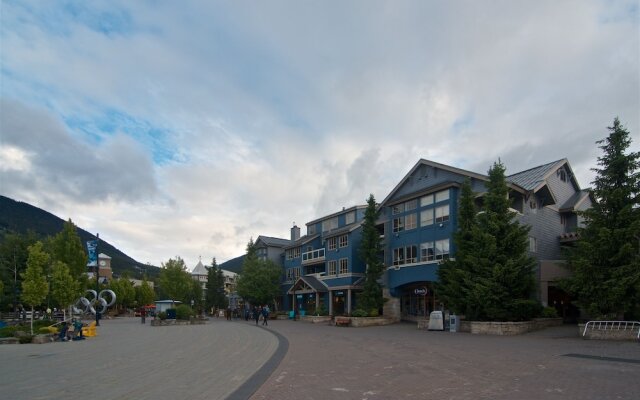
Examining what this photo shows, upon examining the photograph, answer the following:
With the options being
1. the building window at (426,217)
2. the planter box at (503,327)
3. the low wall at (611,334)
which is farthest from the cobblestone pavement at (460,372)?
the building window at (426,217)

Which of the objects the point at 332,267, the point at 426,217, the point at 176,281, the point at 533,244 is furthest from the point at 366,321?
the point at 176,281

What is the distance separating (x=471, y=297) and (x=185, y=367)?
Answer: 1778cm

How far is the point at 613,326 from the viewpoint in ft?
69.1

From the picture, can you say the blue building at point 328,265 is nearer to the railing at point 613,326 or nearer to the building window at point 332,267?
the building window at point 332,267

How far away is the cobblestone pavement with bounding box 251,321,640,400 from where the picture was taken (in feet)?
31.5

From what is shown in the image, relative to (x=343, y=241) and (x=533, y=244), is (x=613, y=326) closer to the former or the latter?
(x=533, y=244)

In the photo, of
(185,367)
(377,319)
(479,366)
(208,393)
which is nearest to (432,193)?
(377,319)

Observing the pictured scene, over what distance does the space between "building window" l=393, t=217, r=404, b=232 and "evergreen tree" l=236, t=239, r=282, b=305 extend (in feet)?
72.4

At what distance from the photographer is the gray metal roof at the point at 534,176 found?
112 feet

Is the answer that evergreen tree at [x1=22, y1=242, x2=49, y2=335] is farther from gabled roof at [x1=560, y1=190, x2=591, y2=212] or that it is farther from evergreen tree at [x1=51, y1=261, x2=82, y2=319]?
gabled roof at [x1=560, y1=190, x2=591, y2=212]

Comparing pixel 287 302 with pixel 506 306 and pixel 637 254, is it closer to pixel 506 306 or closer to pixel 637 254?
pixel 506 306

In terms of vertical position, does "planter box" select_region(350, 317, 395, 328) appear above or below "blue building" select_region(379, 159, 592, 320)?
below

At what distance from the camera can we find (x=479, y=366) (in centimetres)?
1328

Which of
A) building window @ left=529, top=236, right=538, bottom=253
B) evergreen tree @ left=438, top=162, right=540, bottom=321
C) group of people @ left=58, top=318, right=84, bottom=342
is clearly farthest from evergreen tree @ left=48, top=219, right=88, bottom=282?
building window @ left=529, top=236, right=538, bottom=253
